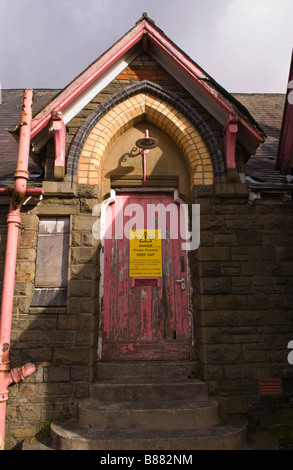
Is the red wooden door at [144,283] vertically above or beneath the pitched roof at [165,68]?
beneath

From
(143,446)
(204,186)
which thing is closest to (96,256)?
(204,186)

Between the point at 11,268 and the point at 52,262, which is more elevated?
the point at 52,262

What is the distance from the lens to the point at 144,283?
501cm

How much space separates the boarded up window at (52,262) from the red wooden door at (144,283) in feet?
2.39

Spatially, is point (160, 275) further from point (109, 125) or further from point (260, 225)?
point (109, 125)

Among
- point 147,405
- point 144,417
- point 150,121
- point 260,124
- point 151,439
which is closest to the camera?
point 151,439

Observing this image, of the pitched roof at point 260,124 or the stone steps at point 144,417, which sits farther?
the pitched roof at point 260,124

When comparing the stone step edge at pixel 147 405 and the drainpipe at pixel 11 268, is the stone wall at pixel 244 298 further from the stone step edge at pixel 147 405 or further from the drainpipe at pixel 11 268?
the drainpipe at pixel 11 268

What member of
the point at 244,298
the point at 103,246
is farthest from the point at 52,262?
the point at 244,298

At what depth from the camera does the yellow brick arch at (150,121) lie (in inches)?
193

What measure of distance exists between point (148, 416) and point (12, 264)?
2658 millimetres

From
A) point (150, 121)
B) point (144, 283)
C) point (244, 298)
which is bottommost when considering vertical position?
point (244, 298)

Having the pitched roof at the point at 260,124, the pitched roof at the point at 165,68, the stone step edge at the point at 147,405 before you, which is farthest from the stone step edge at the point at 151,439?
the pitched roof at the point at 165,68

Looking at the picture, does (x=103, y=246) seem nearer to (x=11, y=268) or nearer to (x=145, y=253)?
(x=145, y=253)
